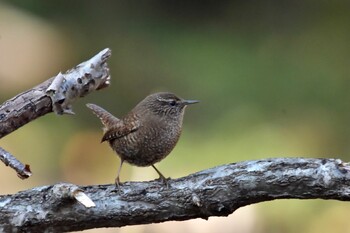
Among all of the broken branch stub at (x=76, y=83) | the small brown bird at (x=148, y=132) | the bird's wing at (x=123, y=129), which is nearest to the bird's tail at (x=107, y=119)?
the small brown bird at (x=148, y=132)

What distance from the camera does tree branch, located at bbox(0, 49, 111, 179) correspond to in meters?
4.13

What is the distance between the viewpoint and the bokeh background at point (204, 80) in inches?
285

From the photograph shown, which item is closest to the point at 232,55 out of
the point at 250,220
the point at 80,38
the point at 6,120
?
the point at 80,38

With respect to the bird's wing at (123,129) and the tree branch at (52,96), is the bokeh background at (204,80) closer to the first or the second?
the bird's wing at (123,129)

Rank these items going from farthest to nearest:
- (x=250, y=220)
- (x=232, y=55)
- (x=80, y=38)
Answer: (x=80, y=38)
(x=232, y=55)
(x=250, y=220)

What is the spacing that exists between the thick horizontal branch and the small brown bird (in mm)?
534

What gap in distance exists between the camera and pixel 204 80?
9469 mm

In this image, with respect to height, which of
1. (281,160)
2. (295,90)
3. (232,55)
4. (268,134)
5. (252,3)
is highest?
(252,3)

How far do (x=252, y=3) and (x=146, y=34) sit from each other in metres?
1.47

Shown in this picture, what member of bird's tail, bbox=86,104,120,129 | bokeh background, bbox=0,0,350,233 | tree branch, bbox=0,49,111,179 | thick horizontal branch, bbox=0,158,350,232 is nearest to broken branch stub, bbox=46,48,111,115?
tree branch, bbox=0,49,111,179

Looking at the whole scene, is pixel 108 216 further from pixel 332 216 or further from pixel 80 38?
pixel 80 38

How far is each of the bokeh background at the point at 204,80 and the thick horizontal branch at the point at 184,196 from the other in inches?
98.0

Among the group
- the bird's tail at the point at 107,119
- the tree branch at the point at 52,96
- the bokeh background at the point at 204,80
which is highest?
the bokeh background at the point at 204,80

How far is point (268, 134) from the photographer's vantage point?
7.88m
